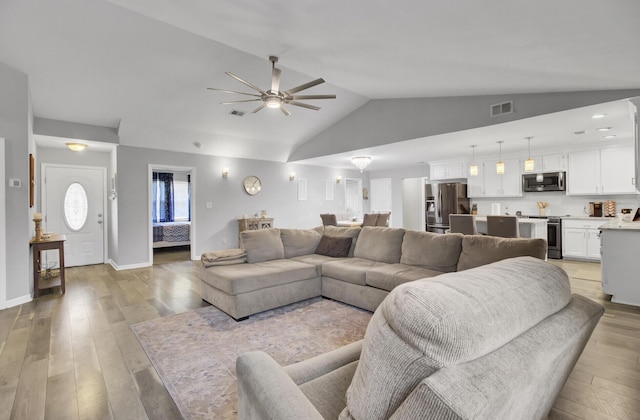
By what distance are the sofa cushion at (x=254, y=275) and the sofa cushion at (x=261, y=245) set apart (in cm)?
12

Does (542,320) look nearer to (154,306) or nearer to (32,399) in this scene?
(32,399)

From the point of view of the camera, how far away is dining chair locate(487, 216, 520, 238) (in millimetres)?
4363

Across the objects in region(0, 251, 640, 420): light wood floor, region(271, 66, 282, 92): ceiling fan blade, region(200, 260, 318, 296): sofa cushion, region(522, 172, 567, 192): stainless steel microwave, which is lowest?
region(0, 251, 640, 420): light wood floor

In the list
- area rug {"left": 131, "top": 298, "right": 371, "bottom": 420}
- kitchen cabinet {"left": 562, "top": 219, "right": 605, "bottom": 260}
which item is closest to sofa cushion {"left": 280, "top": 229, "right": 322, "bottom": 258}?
area rug {"left": 131, "top": 298, "right": 371, "bottom": 420}

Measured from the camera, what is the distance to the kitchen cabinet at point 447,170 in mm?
7448

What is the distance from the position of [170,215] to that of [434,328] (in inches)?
392

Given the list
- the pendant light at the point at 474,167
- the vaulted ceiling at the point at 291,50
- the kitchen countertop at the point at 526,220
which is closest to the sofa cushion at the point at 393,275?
the vaulted ceiling at the point at 291,50

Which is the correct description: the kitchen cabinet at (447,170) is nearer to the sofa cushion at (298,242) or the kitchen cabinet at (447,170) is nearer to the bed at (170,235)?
the sofa cushion at (298,242)

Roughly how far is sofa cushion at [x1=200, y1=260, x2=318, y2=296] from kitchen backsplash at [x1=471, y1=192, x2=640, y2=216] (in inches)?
215

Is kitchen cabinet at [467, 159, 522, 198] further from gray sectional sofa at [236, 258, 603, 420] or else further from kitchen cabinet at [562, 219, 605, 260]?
gray sectional sofa at [236, 258, 603, 420]

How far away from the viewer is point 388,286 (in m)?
3.19

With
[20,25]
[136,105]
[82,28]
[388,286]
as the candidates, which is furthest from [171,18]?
[388,286]

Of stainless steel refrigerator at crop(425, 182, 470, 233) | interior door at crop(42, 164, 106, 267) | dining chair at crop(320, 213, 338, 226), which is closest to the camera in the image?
interior door at crop(42, 164, 106, 267)

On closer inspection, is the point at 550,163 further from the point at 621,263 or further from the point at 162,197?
the point at 162,197
